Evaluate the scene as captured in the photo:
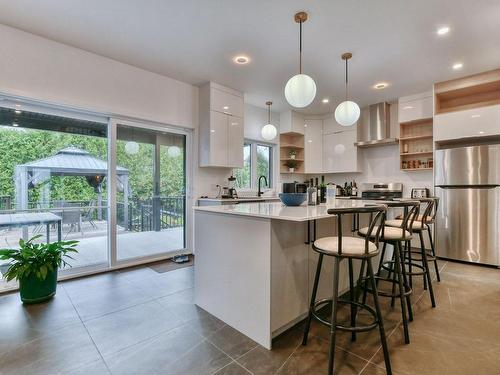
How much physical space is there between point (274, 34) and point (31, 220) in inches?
137

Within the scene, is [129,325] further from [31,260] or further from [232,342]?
[31,260]

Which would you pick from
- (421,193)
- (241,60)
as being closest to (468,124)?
(421,193)

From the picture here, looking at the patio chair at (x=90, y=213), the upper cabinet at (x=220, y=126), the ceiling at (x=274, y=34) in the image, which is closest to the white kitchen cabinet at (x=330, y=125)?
the ceiling at (x=274, y=34)

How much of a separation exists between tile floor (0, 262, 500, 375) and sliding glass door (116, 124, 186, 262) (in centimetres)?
124

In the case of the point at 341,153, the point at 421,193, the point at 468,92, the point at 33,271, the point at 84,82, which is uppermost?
the point at 468,92

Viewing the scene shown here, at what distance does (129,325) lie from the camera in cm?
214

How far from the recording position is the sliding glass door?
3.78 metres

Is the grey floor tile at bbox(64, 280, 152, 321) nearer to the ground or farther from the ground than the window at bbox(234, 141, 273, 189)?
nearer to the ground

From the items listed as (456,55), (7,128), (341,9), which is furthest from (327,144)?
(7,128)

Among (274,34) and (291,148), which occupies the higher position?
(274,34)

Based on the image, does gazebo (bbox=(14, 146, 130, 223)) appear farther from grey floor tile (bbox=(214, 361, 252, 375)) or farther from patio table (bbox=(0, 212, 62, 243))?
grey floor tile (bbox=(214, 361, 252, 375))

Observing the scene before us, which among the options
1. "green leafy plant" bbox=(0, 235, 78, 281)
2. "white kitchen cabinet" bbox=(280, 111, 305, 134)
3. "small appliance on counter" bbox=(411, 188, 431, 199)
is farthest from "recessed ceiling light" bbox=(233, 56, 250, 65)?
"small appliance on counter" bbox=(411, 188, 431, 199)

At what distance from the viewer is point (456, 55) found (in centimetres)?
329

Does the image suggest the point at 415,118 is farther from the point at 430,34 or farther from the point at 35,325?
the point at 35,325
